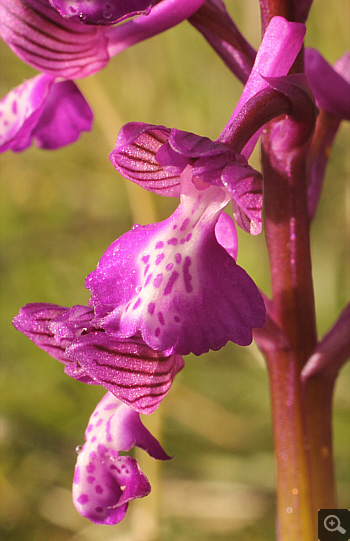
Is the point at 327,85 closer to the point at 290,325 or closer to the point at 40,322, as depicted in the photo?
the point at 290,325

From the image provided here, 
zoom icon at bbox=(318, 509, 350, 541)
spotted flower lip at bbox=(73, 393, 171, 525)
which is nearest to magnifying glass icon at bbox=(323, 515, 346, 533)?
zoom icon at bbox=(318, 509, 350, 541)

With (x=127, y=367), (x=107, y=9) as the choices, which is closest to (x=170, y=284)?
(x=127, y=367)

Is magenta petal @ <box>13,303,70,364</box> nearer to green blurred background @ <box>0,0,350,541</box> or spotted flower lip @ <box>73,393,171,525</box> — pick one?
spotted flower lip @ <box>73,393,171,525</box>

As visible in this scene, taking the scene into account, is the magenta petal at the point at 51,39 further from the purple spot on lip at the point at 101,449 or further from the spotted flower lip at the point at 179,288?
the purple spot on lip at the point at 101,449

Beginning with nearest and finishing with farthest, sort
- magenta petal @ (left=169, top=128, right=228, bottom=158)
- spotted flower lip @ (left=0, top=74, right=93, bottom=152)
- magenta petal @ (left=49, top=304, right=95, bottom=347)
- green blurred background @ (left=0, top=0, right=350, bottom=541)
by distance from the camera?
1. magenta petal @ (left=169, top=128, right=228, bottom=158)
2. magenta petal @ (left=49, top=304, right=95, bottom=347)
3. spotted flower lip @ (left=0, top=74, right=93, bottom=152)
4. green blurred background @ (left=0, top=0, right=350, bottom=541)

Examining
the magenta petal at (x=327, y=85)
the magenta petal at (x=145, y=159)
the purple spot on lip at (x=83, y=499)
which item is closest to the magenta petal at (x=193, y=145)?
the magenta petal at (x=145, y=159)

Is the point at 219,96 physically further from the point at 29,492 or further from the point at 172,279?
the point at 172,279

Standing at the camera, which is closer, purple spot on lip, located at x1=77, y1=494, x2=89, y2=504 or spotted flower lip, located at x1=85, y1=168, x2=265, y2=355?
spotted flower lip, located at x1=85, y1=168, x2=265, y2=355
